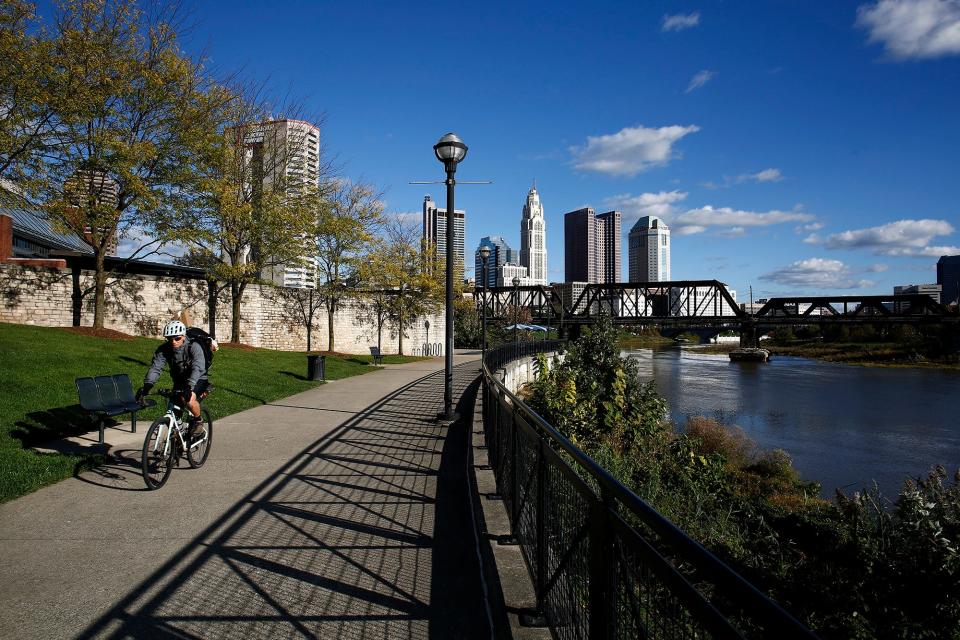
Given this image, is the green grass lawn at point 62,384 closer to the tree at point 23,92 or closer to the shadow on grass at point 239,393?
the shadow on grass at point 239,393

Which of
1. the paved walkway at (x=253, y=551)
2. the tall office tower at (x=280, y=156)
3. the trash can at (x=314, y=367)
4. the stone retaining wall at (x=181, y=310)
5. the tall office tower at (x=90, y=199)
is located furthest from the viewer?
the tall office tower at (x=280, y=156)

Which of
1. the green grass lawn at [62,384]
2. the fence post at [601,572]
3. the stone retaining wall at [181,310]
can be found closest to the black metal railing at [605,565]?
the fence post at [601,572]

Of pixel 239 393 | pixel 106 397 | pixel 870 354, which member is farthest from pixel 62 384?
pixel 870 354

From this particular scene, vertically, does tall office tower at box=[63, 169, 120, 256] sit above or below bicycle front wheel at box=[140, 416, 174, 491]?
above

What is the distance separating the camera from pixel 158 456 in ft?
21.9

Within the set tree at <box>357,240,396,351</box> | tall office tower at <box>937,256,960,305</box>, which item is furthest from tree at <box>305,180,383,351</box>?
tall office tower at <box>937,256,960,305</box>

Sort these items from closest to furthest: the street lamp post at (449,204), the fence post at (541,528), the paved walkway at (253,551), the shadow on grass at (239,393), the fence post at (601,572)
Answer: the fence post at (601,572) → the fence post at (541,528) → the paved walkway at (253,551) → the street lamp post at (449,204) → the shadow on grass at (239,393)

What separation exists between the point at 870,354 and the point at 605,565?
3085 inches

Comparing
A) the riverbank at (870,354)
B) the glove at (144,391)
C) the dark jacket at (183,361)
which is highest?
the dark jacket at (183,361)

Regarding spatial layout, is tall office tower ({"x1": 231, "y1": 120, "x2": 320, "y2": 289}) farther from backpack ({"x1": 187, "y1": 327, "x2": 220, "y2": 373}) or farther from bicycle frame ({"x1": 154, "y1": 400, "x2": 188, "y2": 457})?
bicycle frame ({"x1": 154, "y1": 400, "x2": 188, "y2": 457})

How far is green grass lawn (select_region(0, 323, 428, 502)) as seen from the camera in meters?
7.22

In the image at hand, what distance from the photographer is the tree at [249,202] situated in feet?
77.0

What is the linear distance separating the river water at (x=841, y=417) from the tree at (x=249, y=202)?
1736cm

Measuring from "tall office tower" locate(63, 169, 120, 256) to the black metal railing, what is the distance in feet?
64.0
